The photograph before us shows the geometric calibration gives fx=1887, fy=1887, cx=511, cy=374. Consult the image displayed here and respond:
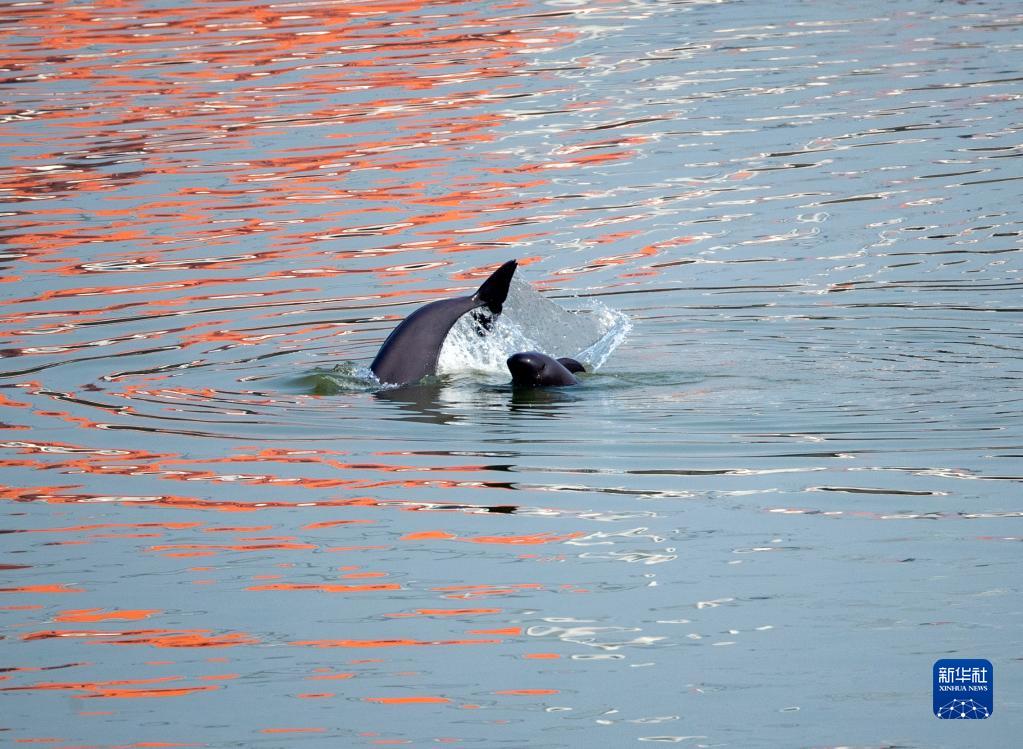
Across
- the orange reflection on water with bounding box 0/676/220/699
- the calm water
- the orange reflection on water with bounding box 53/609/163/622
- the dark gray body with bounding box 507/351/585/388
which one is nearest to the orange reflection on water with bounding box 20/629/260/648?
the calm water

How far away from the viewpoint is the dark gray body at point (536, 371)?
41.0ft

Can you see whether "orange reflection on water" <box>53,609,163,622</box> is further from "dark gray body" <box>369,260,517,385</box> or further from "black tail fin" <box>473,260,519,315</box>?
"black tail fin" <box>473,260,519,315</box>

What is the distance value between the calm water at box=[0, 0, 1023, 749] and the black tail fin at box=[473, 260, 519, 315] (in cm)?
57

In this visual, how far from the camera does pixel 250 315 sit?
16188 mm

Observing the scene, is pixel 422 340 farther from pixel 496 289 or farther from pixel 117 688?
pixel 117 688

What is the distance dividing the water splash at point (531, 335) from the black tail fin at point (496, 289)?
0.62 feet

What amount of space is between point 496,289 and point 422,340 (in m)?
0.63

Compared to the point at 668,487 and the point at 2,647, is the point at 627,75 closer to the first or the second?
the point at 668,487

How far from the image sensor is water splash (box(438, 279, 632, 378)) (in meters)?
13.5

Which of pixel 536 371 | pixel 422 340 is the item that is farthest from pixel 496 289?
pixel 536 371

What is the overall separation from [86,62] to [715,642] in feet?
96.4

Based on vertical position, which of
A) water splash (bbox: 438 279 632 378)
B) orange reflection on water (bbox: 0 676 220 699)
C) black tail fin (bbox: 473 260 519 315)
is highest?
black tail fin (bbox: 473 260 519 315)

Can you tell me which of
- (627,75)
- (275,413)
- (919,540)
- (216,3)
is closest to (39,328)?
(275,413)

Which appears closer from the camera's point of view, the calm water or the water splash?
the calm water
